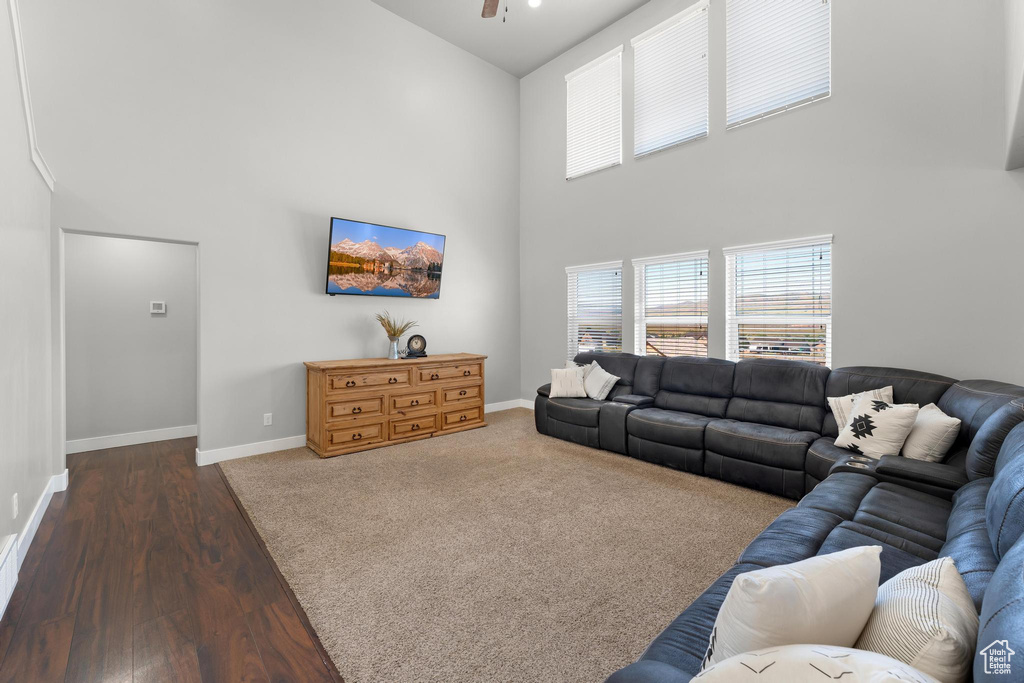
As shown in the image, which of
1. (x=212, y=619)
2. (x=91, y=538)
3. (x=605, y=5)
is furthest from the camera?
(x=605, y=5)

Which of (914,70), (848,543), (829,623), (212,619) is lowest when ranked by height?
(212,619)

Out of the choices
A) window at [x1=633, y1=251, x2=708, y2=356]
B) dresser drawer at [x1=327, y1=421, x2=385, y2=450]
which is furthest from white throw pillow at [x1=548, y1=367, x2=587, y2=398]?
dresser drawer at [x1=327, y1=421, x2=385, y2=450]

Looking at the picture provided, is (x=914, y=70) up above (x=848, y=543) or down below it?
above

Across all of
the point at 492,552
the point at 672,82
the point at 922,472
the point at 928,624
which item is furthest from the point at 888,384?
the point at 672,82

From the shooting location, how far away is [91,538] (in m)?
2.67

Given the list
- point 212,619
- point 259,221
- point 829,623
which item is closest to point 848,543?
point 829,623

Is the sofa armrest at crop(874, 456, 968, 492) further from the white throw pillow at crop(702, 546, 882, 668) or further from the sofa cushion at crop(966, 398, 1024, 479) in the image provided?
the white throw pillow at crop(702, 546, 882, 668)

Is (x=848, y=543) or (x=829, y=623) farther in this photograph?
(x=848, y=543)

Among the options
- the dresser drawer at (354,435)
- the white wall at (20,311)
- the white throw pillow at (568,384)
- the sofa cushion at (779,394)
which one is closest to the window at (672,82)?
the sofa cushion at (779,394)

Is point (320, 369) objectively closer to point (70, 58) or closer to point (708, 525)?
point (70, 58)

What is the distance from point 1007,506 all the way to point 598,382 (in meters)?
3.76

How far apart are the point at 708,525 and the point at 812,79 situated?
4.00 metres

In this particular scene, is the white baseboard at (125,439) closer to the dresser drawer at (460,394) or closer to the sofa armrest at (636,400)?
the dresser drawer at (460,394)

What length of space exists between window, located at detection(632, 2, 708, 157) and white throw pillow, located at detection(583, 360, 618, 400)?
8.54 ft
